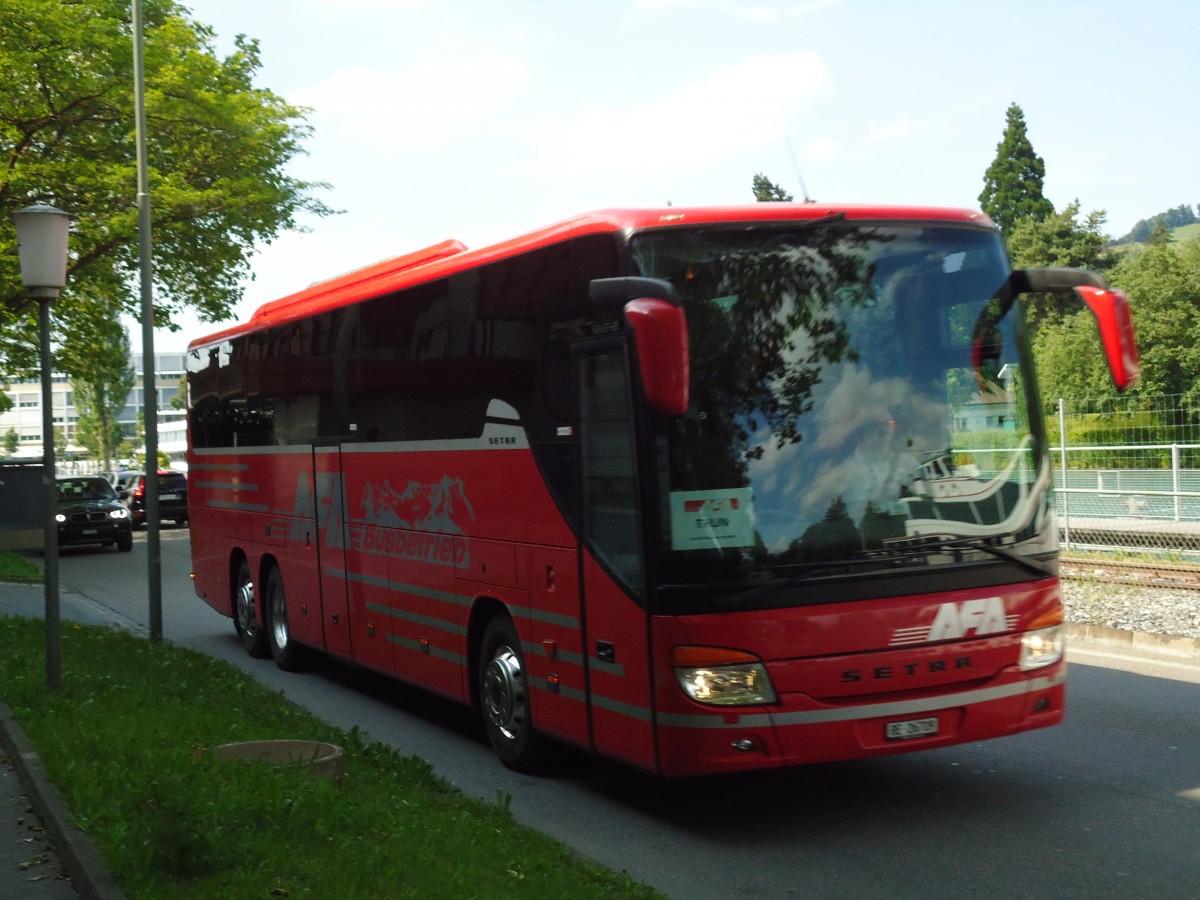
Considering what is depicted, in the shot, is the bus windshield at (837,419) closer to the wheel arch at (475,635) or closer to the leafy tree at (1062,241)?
the wheel arch at (475,635)

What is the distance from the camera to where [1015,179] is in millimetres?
85500

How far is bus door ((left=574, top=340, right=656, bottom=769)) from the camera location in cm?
705

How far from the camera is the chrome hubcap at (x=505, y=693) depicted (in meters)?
8.62

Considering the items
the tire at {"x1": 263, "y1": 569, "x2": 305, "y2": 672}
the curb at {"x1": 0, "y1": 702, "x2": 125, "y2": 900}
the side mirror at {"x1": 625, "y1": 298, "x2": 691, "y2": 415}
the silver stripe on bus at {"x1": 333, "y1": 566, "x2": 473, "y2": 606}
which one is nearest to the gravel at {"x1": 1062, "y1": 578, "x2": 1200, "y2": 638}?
the silver stripe on bus at {"x1": 333, "y1": 566, "x2": 473, "y2": 606}

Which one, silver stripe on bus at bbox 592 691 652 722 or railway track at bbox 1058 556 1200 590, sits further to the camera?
railway track at bbox 1058 556 1200 590

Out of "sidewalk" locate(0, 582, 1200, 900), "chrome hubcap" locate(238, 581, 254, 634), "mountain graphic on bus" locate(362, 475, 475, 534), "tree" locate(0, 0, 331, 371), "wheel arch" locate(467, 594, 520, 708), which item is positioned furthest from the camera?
"tree" locate(0, 0, 331, 371)

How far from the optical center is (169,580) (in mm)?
25062

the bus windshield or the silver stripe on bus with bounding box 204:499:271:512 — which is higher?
the bus windshield

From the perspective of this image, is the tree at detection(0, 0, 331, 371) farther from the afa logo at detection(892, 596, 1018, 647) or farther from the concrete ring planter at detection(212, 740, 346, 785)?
the afa logo at detection(892, 596, 1018, 647)

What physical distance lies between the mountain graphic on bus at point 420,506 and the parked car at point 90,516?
24.9m

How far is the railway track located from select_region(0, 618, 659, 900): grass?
1026 centimetres

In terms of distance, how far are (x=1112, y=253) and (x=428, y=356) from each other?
78181 mm

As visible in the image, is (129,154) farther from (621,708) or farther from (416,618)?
(621,708)

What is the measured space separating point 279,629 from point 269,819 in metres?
7.46
